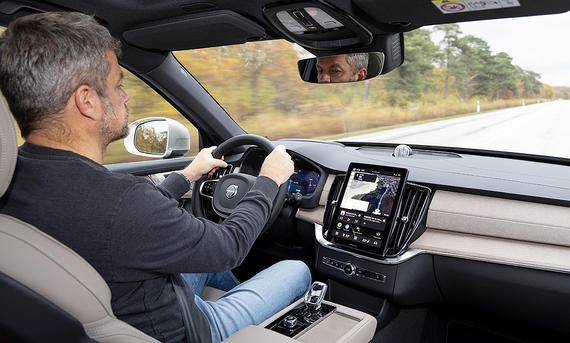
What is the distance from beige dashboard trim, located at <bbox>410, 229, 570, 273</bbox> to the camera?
187cm

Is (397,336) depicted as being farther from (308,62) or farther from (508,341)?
(308,62)

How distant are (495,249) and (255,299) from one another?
3.57ft

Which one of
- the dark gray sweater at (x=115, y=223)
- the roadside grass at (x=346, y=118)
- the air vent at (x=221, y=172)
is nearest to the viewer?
the dark gray sweater at (x=115, y=223)

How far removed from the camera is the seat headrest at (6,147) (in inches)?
41.6

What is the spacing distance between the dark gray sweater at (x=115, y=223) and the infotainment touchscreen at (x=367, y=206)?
3.40 feet

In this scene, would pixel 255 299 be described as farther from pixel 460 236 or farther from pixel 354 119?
pixel 354 119

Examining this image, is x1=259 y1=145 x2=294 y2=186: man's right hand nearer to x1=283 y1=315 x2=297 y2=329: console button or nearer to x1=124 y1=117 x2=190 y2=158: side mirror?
x1=283 y1=315 x2=297 y2=329: console button

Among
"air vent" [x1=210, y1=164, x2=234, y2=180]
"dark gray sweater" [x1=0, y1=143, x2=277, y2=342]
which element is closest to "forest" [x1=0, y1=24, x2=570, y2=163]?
"air vent" [x1=210, y1=164, x2=234, y2=180]

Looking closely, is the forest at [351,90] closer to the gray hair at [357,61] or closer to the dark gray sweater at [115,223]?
the gray hair at [357,61]

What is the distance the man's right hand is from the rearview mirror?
0.84 metres

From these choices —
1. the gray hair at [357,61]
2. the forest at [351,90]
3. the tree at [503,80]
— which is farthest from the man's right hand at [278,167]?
the tree at [503,80]

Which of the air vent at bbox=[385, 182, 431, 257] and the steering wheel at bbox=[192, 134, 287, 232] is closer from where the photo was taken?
the air vent at bbox=[385, 182, 431, 257]

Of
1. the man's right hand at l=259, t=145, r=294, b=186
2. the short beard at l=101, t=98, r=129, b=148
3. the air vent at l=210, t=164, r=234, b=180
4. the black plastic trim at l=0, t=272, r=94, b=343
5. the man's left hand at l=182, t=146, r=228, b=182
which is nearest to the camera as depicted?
the black plastic trim at l=0, t=272, r=94, b=343

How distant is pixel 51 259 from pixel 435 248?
5.45 feet
